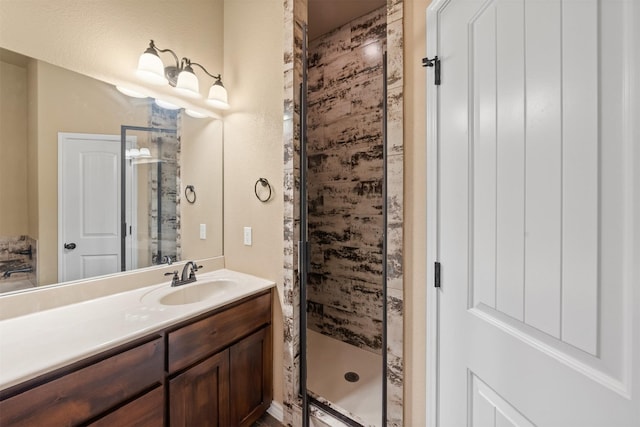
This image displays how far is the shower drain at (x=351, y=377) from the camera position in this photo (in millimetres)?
1992

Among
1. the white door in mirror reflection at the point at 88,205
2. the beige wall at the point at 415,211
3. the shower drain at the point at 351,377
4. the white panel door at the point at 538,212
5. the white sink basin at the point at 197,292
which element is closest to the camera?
the white panel door at the point at 538,212

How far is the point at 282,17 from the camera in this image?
A: 5.49 feet

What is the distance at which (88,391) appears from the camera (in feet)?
2.93

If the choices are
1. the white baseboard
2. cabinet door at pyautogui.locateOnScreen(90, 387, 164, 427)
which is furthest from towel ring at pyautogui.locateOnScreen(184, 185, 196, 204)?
the white baseboard

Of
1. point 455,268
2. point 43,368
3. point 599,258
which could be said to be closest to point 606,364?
point 599,258

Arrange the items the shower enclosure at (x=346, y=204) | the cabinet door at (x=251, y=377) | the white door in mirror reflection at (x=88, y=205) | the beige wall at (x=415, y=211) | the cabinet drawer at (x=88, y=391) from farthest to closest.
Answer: the shower enclosure at (x=346, y=204), the cabinet door at (x=251, y=377), the white door in mirror reflection at (x=88, y=205), the beige wall at (x=415, y=211), the cabinet drawer at (x=88, y=391)

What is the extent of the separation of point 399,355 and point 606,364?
801 millimetres

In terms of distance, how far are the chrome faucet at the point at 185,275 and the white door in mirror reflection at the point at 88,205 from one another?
0.30 meters

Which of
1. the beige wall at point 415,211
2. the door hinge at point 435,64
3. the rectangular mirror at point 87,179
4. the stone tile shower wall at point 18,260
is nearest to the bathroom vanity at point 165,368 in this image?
the stone tile shower wall at point 18,260

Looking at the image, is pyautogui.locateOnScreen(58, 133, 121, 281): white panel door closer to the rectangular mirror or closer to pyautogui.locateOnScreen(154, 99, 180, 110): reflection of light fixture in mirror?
the rectangular mirror

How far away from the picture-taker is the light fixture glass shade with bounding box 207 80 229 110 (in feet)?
6.16

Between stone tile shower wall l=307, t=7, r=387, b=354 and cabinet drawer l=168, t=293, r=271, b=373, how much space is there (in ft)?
3.41

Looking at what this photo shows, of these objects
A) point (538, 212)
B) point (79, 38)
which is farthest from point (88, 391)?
point (79, 38)

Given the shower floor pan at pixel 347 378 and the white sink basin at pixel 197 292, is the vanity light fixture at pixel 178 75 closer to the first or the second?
the white sink basin at pixel 197 292
